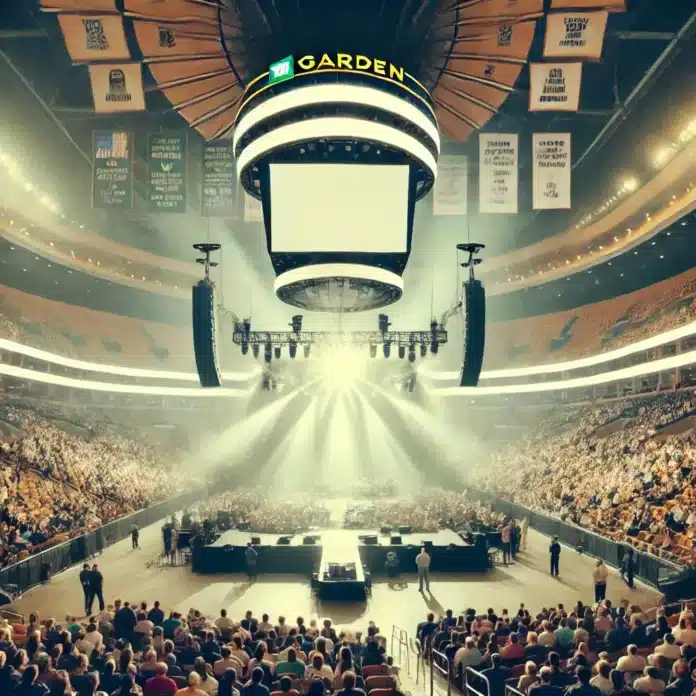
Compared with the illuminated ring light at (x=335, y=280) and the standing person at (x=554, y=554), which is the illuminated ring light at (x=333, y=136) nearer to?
the illuminated ring light at (x=335, y=280)

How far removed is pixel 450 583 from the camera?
18438 mm

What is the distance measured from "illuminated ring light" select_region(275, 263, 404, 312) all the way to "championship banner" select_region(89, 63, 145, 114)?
5.29m

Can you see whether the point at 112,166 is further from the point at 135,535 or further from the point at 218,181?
the point at 135,535

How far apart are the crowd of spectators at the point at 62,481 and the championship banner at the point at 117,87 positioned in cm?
1164

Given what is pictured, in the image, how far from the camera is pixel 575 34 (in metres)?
12.0

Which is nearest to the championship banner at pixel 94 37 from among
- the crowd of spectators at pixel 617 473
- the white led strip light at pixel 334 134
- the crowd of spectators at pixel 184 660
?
the white led strip light at pixel 334 134

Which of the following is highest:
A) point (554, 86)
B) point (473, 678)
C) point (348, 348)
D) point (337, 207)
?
point (554, 86)

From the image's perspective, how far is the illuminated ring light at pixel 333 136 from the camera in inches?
375

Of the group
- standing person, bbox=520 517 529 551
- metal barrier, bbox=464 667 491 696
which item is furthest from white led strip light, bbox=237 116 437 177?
standing person, bbox=520 517 529 551

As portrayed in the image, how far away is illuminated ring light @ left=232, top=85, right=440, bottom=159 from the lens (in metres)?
9.30

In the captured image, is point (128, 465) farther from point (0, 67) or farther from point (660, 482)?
point (660, 482)

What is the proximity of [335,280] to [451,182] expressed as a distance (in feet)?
18.6

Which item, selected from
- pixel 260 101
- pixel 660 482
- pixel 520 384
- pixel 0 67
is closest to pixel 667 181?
pixel 660 482

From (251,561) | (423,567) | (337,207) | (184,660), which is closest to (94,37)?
(337,207)
